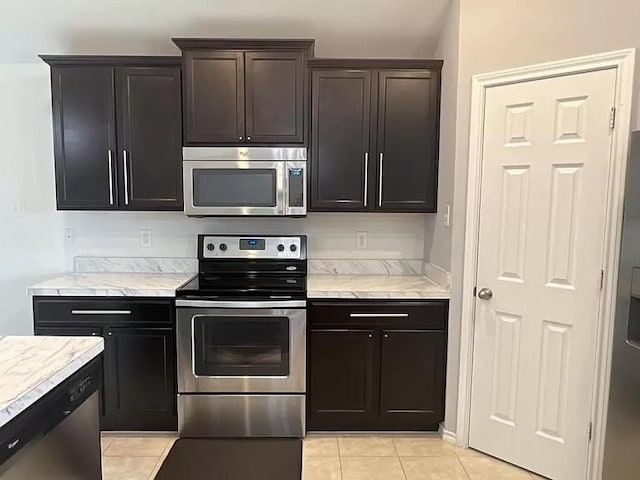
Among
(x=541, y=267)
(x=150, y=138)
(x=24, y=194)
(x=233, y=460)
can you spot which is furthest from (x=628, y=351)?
(x=24, y=194)

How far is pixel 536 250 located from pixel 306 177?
54.4 inches

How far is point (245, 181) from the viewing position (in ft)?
9.52

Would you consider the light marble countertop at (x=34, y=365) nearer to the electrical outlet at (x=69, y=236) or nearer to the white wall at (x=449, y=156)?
the electrical outlet at (x=69, y=236)

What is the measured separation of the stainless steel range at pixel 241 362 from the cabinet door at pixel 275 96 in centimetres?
97

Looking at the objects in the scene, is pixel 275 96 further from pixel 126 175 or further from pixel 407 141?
pixel 126 175

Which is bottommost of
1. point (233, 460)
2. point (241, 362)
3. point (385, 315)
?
point (233, 460)

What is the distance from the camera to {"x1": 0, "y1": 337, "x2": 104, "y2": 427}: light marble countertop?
122 centimetres

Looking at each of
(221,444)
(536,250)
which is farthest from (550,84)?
(221,444)

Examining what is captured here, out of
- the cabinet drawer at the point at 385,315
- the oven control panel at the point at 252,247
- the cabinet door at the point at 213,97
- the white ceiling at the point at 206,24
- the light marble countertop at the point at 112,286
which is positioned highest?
the white ceiling at the point at 206,24

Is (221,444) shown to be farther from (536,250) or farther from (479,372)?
(536,250)

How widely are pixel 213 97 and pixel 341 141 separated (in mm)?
834

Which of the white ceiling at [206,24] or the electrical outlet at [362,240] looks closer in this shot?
the white ceiling at [206,24]

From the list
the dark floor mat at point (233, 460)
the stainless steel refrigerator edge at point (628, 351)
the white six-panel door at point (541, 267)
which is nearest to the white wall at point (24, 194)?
the dark floor mat at point (233, 460)

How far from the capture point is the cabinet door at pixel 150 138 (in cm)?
289
